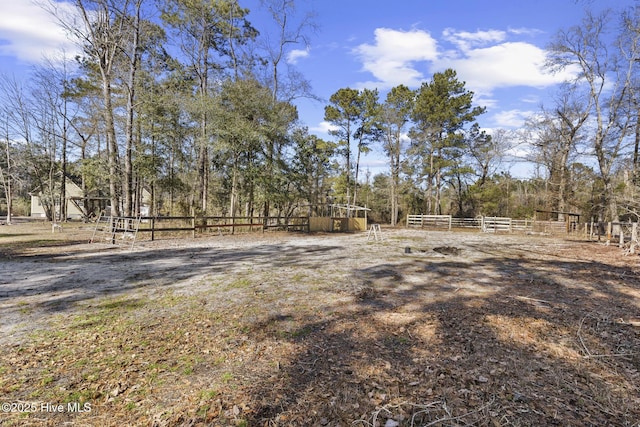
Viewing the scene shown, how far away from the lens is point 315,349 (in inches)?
133

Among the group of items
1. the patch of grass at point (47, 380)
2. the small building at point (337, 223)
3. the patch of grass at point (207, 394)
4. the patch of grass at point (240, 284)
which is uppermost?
the small building at point (337, 223)

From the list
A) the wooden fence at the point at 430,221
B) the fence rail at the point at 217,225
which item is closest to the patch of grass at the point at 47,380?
the fence rail at the point at 217,225

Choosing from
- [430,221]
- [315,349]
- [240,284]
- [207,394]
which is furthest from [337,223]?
[207,394]

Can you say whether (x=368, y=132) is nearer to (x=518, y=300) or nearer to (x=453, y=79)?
(x=453, y=79)

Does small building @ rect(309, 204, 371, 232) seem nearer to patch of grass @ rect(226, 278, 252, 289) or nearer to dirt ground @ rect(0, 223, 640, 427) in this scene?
dirt ground @ rect(0, 223, 640, 427)

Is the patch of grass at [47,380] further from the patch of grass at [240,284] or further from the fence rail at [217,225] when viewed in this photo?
the fence rail at [217,225]

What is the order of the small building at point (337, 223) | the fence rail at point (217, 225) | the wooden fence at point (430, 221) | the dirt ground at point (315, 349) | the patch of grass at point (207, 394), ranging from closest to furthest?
the dirt ground at point (315, 349) < the patch of grass at point (207, 394) < the fence rail at point (217, 225) < the small building at point (337, 223) < the wooden fence at point (430, 221)

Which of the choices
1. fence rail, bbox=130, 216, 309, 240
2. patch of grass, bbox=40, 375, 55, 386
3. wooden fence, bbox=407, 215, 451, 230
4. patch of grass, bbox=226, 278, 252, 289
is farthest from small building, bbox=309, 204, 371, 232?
patch of grass, bbox=40, 375, 55, 386

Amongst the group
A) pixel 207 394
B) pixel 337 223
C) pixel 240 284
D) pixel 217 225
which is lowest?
pixel 207 394

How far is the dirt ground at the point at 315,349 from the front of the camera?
93.5 inches

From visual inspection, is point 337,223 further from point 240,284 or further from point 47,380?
point 47,380

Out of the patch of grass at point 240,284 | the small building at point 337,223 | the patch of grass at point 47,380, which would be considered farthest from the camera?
the small building at point 337,223

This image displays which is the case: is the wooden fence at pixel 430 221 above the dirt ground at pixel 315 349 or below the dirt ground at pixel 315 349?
above

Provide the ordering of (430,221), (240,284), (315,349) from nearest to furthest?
(315,349) → (240,284) → (430,221)
